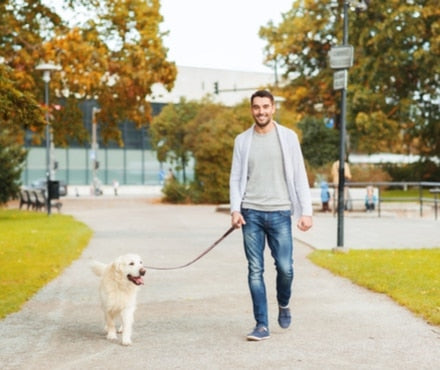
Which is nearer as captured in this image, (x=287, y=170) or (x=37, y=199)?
(x=287, y=170)

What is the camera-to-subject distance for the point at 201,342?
7.03 metres

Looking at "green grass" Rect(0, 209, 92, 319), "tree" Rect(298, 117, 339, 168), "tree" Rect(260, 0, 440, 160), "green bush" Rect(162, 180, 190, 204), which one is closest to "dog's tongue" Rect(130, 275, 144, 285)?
→ "green grass" Rect(0, 209, 92, 319)

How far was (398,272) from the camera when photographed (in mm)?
11695

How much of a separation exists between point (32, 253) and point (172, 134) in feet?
119

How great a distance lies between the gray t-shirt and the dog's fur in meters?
1.04

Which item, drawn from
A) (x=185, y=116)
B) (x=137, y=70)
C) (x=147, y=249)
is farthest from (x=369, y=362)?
(x=185, y=116)

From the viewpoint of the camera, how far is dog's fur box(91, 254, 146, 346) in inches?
279

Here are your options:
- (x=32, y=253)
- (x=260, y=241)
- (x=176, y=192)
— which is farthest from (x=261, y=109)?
(x=176, y=192)

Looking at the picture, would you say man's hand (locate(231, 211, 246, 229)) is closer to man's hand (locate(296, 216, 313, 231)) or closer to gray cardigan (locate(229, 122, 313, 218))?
gray cardigan (locate(229, 122, 313, 218))

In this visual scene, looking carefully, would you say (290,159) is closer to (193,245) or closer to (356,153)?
(193,245)

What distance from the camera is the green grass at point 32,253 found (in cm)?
1028

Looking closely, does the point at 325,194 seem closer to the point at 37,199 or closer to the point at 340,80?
the point at 37,199

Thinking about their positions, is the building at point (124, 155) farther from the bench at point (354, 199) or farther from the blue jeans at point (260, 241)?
the blue jeans at point (260, 241)

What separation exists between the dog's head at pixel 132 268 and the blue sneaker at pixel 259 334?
0.94 m
